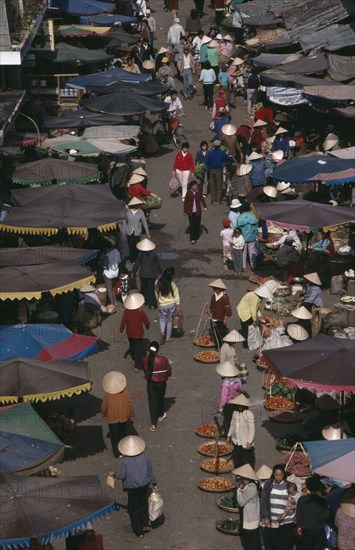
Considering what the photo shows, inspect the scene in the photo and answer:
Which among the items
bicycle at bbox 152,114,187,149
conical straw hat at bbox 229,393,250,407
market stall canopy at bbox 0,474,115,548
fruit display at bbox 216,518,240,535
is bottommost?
bicycle at bbox 152,114,187,149

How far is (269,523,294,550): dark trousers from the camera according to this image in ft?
56.3

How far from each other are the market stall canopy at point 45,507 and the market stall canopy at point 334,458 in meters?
2.78

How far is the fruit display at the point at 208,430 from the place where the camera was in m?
20.4

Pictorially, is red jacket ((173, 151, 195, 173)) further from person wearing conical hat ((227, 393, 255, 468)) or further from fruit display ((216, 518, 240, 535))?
fruit display ((216, 518, 240, 535))

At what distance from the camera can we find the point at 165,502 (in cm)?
1866

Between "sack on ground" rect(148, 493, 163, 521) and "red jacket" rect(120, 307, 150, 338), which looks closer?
"sack on ground" rect(148, 493, 163, 521)

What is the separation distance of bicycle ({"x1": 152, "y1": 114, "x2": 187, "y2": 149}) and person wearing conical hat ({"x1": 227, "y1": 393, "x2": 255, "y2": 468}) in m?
17.5

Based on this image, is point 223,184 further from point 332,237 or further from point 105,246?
point 105,246

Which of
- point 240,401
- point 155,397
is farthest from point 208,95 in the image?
point 240,401

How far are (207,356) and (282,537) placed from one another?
21.1 feet

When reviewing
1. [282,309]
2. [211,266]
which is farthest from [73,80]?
[282,309]

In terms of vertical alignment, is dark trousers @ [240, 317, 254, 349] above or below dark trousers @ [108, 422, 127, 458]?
below

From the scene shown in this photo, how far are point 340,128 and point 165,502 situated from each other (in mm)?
16938

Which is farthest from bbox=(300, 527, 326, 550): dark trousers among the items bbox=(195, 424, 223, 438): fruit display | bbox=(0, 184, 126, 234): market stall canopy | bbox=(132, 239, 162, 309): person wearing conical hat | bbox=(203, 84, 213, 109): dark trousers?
bbox=(203, 84, 213, 109): dark trousers
